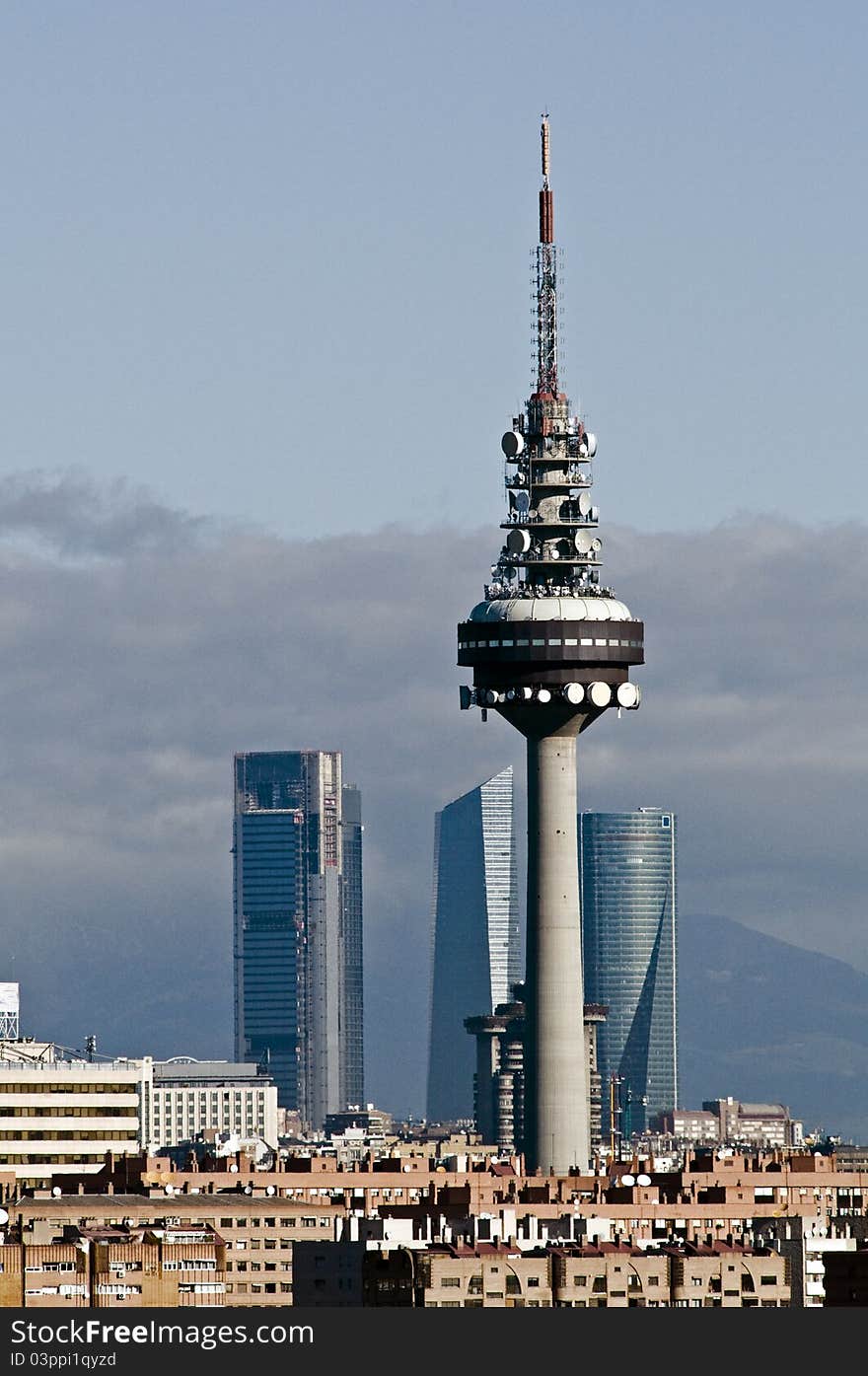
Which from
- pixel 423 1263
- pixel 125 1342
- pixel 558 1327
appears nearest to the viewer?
pixel 125 1342

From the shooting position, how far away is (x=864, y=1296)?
176m

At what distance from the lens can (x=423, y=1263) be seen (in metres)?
191

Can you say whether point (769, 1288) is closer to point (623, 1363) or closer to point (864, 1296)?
point (864, 1296)

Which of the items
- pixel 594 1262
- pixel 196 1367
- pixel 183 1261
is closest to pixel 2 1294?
pixel 183 1261

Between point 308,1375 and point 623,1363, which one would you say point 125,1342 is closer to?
point 308,1375

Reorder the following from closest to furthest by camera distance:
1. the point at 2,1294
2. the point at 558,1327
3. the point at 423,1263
Result: the point at 558,1327
the point at 2,1294
the point at 423,1263

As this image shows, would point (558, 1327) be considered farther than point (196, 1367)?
Yes

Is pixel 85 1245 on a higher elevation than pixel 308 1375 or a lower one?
higher

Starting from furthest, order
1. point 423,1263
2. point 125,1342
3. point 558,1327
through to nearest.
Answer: point 423,1263, point 558,1327, point 125,1342

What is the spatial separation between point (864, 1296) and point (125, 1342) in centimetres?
6445

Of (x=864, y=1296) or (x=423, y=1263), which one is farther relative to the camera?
(x=423, y=1263)

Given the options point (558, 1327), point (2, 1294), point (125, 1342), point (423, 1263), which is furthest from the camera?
point (423, 1263)

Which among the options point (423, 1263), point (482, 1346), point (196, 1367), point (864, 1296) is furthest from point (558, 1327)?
point (423, 1263)

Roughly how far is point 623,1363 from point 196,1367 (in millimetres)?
11851
